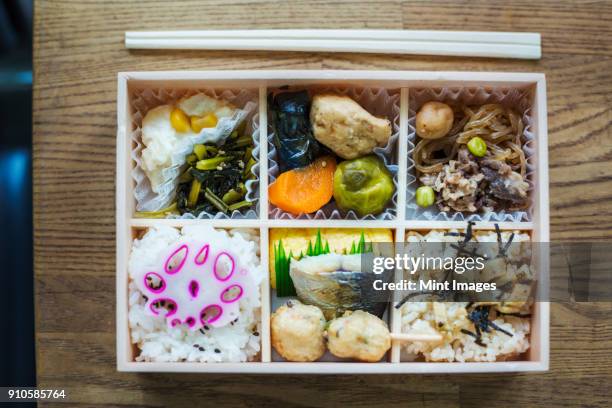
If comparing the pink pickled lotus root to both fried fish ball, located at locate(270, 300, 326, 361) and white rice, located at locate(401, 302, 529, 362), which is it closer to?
fried fish ball, located at locate(270, 300, 326, 361)

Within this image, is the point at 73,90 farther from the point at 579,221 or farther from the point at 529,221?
the point at 579,221

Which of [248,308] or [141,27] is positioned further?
[141,27]

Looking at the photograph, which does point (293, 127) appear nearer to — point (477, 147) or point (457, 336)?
point (477, 147)

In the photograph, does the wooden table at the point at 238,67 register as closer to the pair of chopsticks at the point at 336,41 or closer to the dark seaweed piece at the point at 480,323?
the pair of chopsticks at the point at 336,41

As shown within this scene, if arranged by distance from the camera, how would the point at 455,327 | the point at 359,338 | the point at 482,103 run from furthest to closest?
the point at 482,103 < the point at 455,327 < the point at 359,338

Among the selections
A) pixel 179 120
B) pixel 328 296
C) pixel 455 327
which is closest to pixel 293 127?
pixel 179 120

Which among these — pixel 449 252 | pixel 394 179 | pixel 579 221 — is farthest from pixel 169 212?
pixel 579 221

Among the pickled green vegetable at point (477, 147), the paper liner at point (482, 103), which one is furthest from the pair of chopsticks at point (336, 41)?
the pickled green vegetable at point (477, 147)
